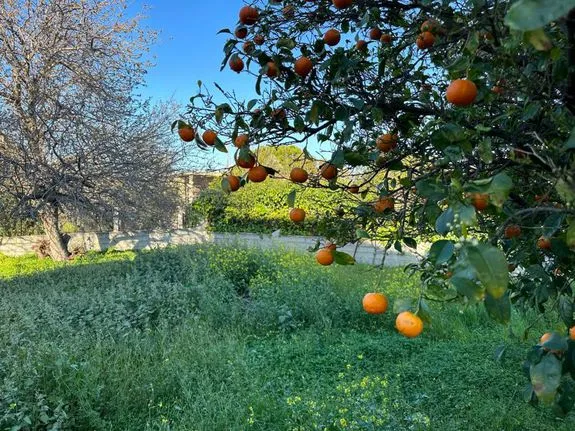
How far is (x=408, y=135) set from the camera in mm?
1443

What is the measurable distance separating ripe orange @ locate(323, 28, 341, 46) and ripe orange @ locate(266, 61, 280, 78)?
32 cm

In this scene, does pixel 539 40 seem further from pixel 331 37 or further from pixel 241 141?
pixel 331 37

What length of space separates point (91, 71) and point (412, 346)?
6531 mm

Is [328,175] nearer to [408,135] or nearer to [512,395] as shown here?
[408,135]

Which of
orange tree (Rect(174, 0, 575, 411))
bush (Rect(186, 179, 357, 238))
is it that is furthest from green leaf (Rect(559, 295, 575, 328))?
bush (Rect(186, 179, 357, 238))

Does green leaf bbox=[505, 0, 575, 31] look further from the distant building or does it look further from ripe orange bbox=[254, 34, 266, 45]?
the distant building

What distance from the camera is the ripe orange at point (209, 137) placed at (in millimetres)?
1283

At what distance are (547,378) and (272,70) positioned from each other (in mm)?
956

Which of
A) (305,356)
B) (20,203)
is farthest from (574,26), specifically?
(20,203)

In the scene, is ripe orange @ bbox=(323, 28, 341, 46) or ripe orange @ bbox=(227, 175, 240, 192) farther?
ripe orange @ bbox=(323, 28, 341, 46)

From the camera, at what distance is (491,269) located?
543mm

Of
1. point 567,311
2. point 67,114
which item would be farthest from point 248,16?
point 67,114

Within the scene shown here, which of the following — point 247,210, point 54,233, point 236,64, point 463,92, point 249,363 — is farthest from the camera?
point 247,210

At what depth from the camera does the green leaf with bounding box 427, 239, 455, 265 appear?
66 centimetres
